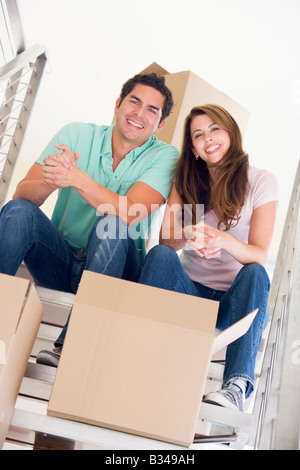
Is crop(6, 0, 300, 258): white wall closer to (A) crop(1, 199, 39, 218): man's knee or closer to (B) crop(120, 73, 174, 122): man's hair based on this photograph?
(B) crop(120, 73, 174, 122): man's hair

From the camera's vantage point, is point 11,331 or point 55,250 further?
point 55,250

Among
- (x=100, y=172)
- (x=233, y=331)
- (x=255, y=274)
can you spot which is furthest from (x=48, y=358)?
(x=100, y=172)

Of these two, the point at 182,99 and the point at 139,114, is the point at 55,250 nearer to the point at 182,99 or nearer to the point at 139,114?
the point at 139,114

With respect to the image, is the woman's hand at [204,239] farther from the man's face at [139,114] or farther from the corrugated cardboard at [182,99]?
the corrugated cardboard at [182,99]

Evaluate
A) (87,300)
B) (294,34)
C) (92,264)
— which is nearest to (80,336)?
(87,300)

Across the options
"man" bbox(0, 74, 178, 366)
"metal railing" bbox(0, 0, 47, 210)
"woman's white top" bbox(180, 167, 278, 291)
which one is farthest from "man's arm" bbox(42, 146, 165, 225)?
"metal railing" bbox(0, 0, 47, 210)

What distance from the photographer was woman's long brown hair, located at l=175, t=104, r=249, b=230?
4.80 feet

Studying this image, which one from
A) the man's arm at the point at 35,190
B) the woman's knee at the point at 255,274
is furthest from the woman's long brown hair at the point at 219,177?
the man's arm at the point at 35,190

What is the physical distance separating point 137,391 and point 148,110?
1012mm

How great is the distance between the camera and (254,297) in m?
1.22

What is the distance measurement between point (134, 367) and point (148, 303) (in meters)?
0.11

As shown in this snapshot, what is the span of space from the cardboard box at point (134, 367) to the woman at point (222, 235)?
215 millimetres

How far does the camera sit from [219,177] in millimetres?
1516

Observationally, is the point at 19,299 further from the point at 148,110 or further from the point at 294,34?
the point at 294,34
